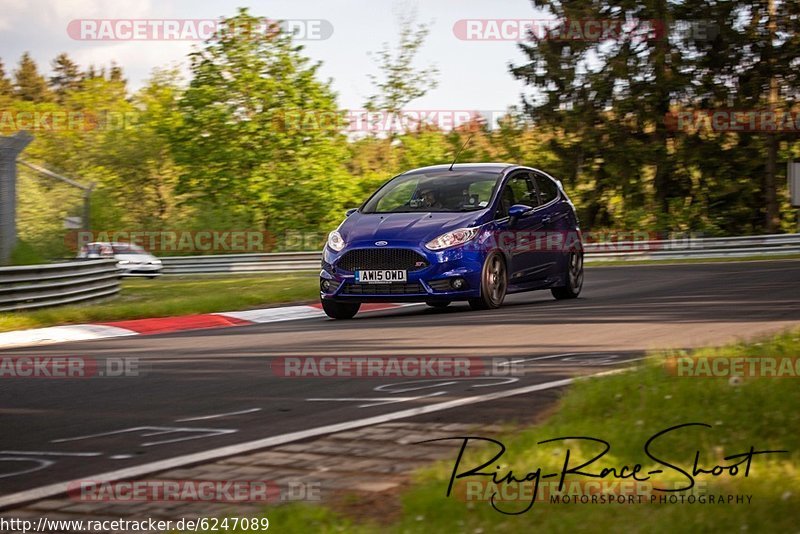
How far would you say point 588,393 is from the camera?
658 cm

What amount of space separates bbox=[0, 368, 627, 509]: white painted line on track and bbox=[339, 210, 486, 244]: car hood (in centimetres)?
535

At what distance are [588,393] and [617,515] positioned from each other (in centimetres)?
233

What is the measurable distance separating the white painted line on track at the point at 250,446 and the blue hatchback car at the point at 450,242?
Answer: 204 inches

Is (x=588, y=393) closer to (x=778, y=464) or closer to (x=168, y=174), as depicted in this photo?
(x=778, y=464)

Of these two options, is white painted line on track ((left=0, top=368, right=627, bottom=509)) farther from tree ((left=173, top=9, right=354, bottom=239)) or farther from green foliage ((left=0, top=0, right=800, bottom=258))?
tree ((left=173, top=9, right=354, bottom=239))

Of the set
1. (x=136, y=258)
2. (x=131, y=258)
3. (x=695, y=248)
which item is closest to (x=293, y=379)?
(x=695, y=248)

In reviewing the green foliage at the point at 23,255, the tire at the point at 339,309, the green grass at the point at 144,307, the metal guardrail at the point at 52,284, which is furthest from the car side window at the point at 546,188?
the green foliage at the point at 23,255

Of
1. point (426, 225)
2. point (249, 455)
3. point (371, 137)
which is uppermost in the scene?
point (371, 137)

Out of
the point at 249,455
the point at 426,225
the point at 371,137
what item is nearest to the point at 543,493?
the point at 249,455

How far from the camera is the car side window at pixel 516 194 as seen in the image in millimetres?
14070

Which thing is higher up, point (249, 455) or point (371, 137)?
point (371, 137)

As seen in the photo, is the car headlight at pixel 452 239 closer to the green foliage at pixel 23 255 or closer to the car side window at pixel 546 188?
the car side window at pixel 546 188

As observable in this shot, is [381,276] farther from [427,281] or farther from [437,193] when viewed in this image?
[437,193]

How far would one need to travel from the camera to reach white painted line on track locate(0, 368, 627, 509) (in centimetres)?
522
